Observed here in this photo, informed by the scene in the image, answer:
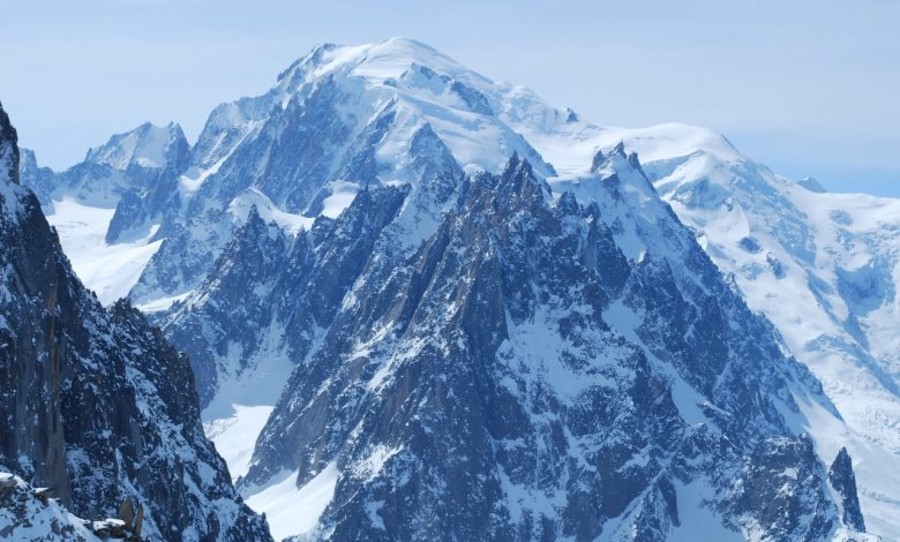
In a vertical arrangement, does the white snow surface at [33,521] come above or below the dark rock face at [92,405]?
above

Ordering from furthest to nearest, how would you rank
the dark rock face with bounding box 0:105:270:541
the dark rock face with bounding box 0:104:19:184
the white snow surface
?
the dark rock face with bounding box 0:104:19:184
the dark rock face with bounding box 0:105:270:541
the white snow surface

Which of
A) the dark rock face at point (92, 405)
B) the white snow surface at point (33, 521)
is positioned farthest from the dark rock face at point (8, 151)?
the white snow surface at point (33, 521)

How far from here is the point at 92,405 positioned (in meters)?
149

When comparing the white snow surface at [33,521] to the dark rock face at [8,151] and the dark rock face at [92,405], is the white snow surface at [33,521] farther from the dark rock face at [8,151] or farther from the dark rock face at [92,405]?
the dark rock face at [8,151]

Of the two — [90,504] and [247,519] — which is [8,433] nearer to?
[90,504]

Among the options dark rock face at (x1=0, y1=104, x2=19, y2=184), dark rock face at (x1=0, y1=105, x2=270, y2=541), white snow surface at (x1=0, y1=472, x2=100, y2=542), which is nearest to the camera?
white snow surface at (x1=0, y1=472, x2=100, y2=542)

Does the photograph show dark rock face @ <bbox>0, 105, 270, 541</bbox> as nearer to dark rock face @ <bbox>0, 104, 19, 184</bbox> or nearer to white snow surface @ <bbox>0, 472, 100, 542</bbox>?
dark rock face @ <bbox>0, 104, 19, 184</bbox>

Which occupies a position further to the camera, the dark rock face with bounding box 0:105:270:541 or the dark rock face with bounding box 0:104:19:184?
the dark rock face with bounding box 0:104:19:184

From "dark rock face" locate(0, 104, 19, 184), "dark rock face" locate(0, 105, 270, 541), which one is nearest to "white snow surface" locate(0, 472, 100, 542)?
"dark rock face" locate(0, 105, 270, 541)

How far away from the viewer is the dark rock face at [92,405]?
408 ft

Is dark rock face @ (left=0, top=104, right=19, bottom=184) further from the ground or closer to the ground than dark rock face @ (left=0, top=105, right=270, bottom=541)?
further from the ground

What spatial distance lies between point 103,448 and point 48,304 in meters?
23.6

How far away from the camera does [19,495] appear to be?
3091 inches

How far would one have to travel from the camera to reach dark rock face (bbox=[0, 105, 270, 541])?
12450cm
